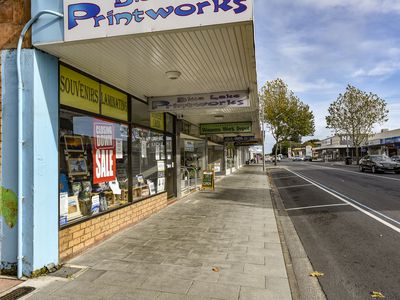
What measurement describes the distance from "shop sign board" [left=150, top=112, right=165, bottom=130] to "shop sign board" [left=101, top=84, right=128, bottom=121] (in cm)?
169

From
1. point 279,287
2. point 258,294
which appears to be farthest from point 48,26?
point 279,287

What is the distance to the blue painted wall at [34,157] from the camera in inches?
171

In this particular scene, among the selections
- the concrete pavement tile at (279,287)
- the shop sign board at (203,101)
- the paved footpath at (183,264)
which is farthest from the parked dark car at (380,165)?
the concrete pavement tile at (279,287)

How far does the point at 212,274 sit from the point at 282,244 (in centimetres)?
215

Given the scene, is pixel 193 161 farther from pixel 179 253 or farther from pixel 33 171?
pixel 33 171

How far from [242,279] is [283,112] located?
35.9 m

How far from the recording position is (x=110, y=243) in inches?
A: 235

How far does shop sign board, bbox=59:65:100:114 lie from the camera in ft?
16.9

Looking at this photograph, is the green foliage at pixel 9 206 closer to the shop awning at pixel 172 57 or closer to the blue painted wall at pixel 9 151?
the blue painted wall at pixel 9 151

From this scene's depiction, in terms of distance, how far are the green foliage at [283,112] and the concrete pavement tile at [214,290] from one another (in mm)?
35851

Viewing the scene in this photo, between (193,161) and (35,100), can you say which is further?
(193,161)

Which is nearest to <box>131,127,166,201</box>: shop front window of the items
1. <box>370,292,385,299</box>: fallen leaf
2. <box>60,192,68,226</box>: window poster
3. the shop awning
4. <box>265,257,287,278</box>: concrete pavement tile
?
the shop awning

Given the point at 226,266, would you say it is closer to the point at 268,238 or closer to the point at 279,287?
the point at 279,287

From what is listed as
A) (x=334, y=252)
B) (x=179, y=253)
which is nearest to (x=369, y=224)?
(x=334, y=252)
